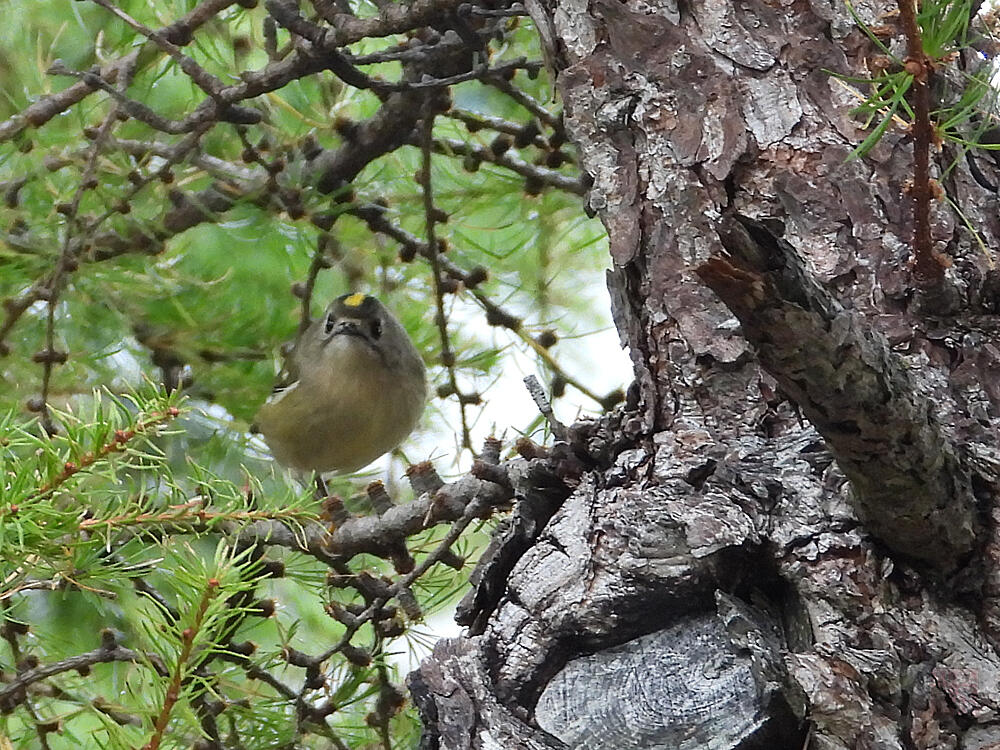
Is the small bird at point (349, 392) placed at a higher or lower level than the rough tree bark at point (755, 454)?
higher

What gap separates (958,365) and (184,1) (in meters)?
1.74

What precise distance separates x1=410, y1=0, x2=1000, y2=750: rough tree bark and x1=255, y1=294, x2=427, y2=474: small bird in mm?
1498

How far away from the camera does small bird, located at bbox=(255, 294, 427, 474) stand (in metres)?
2.98

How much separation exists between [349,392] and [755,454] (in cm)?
195

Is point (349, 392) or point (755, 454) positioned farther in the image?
point (349, 392)

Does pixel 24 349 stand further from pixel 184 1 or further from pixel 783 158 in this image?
pixel 783 158

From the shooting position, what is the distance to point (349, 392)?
10.1ft

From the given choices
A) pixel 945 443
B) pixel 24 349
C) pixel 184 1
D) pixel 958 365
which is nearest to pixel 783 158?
pixel 958 365

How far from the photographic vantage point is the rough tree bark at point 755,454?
3.24 ft

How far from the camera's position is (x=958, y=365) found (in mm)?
1235

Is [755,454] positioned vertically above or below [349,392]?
below

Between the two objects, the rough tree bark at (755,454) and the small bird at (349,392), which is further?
the small bird at (349,392)

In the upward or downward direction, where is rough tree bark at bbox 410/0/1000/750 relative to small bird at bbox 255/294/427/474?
downward

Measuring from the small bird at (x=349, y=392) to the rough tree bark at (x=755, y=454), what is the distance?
1498 millimetres
